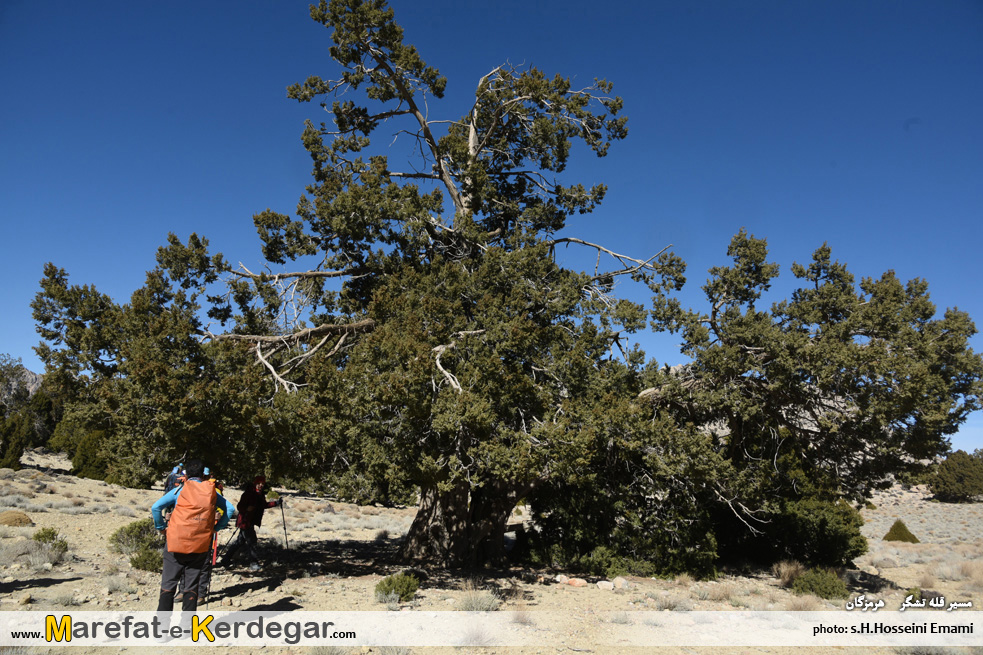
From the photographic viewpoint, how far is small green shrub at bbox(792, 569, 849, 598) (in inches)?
414

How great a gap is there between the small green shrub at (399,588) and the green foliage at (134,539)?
14.6 ft

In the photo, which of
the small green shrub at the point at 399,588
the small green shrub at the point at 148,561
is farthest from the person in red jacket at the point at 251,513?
the small green shrub at the point at 399,588

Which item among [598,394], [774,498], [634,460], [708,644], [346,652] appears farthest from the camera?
[774,498]

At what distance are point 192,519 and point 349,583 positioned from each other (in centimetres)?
493

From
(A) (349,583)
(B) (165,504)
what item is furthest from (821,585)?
(B) (165,504)

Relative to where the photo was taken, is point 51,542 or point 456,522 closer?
point 51,542

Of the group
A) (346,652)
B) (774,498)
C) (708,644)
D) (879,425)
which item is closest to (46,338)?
(346,652)

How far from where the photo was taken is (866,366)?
30.0 feet

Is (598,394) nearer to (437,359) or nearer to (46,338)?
(437,359)

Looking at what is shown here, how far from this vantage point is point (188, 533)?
5008 mm

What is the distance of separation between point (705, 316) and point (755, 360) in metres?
1.30

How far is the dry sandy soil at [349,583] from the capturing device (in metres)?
6.79

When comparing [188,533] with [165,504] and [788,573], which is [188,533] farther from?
[788,573]

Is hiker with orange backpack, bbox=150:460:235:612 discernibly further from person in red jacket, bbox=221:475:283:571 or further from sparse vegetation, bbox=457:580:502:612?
sparse vegetation, bbox=457:580:502:612
